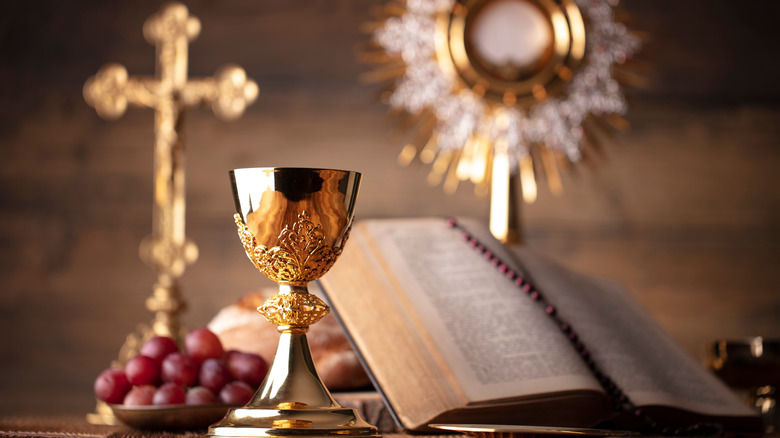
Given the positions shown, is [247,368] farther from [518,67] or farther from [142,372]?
[518,67]

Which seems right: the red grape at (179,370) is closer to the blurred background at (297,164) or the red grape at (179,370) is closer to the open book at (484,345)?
the open book at (484,345)

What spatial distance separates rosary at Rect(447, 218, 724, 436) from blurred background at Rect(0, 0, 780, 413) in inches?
33.6

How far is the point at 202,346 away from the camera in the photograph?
25.3 inches

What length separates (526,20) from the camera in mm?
1282

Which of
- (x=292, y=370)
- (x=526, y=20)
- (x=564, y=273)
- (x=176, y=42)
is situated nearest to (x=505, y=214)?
(x=526, y=20)

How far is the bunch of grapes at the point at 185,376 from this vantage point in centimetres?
59

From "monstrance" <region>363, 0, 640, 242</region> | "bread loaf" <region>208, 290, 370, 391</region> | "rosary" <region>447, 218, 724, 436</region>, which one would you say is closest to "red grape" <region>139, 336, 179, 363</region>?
"bread loaf" <region>208, 290, 370, 391</region>

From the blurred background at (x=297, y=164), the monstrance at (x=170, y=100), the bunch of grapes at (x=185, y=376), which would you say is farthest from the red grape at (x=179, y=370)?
the blurred background at (x=297, y=164)

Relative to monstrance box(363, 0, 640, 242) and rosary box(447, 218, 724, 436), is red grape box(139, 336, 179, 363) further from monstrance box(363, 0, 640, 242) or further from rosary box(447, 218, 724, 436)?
monstrance box(363, 0, 640, 242)

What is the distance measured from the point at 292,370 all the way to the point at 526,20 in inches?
38.0

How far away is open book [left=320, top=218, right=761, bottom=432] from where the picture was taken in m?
0.58

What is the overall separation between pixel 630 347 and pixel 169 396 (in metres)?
0.43

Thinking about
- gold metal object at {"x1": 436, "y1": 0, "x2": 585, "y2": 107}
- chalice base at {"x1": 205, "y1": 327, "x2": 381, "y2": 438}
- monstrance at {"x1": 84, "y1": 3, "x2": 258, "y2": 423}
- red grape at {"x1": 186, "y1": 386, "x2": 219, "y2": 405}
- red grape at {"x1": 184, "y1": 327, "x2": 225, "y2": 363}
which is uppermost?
gold metal object at {"x1": 436, "y1": 0, "x2": 585, "y2": 107}

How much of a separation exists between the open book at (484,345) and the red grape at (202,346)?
11cm
